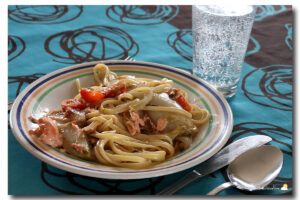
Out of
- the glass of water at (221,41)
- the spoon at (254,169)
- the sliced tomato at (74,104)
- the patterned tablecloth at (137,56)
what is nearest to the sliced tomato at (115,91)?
the sliced tomato at (74,104)

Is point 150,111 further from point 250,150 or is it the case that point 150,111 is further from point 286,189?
point 286,189

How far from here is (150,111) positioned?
235cm

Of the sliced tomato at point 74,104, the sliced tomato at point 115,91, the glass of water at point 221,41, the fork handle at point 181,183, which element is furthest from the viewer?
the glass of water at point 221,41

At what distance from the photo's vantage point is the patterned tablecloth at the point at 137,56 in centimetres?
199

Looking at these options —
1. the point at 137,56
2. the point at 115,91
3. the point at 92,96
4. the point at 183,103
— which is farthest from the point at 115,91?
A: the point at 137,56

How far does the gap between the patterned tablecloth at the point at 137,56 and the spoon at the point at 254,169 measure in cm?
4

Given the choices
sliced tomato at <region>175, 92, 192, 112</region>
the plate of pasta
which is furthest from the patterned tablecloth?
sliced tomato at <region>175, 92, 192, 112</region>

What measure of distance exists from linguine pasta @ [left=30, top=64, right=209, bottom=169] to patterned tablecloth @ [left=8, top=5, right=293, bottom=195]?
6.3 inches

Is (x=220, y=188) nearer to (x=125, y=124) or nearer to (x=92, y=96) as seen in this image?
(x=125, y=124)

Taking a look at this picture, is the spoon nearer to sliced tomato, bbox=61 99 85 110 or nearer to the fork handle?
the fork handle

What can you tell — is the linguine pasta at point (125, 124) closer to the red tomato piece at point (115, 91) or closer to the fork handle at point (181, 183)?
the red tomato piece at point (115, 91)

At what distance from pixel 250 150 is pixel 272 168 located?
0.52 ft

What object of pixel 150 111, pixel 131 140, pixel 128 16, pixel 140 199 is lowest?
pixel 140 199

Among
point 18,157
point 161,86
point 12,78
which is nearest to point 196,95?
point 161,86
